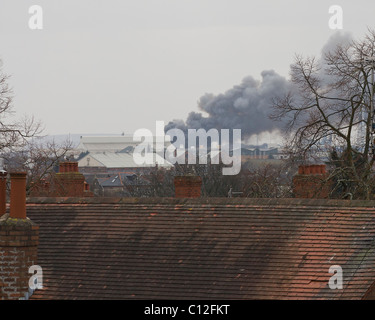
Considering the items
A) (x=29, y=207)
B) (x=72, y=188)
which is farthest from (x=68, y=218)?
(x=72, y=188)

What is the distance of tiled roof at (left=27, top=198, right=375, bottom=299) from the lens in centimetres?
1769

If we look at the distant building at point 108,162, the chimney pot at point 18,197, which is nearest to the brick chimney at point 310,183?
the chimney pot at point 18,197

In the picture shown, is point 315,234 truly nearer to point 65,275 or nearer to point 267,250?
A: point 267,250

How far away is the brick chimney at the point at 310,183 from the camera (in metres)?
34.3

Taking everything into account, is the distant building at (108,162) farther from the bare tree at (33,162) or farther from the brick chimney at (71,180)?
the brick chimney at (71,180)

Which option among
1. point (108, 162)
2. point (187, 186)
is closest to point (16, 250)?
point (187, 186)

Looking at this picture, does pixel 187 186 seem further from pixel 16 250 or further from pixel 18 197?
pixel 16 250

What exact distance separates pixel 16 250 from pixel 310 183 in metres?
20.1

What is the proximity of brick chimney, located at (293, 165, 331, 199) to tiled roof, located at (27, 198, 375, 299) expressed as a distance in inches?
555

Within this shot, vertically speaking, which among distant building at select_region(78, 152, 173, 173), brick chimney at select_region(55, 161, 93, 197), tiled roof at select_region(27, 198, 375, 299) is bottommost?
distant building at select_region(78, 152, 173, 173)

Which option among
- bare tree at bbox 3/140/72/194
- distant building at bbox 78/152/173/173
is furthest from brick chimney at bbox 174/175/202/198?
distant building at bbox 78/152/173/173

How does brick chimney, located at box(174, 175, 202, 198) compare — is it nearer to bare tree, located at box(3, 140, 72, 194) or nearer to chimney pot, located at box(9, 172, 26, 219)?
chimney pot, located at box(9, 172, 26, 219)

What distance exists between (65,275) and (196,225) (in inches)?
114

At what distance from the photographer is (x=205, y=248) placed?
746 inches
